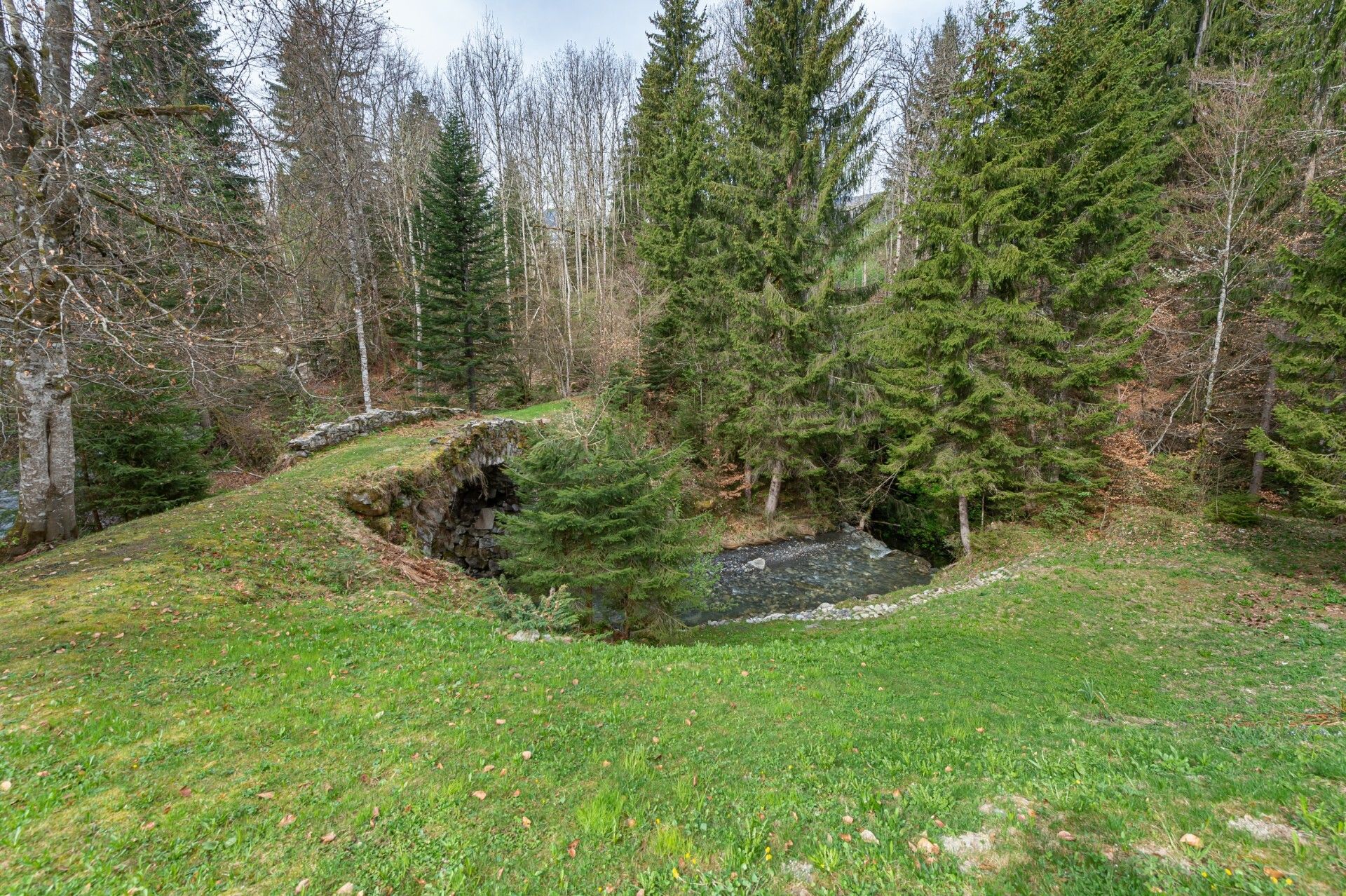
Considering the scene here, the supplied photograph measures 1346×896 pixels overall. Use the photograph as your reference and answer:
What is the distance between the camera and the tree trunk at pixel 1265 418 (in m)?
13.4

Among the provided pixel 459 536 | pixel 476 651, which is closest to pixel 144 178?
pixel 476 651

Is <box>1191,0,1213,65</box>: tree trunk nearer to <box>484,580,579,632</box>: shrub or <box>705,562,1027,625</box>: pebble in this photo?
<box>705,562,1027,625</box>: pebble

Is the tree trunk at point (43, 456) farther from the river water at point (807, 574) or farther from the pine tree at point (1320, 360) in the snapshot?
the pine tree at point (1320, 360)

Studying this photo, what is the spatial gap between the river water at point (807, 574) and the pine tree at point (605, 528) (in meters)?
3.51

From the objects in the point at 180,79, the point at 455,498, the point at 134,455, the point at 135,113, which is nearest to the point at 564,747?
the point at 180,79

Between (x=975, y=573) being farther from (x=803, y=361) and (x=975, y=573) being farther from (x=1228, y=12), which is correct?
(x=1228, y=12)

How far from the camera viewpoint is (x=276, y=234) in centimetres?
677

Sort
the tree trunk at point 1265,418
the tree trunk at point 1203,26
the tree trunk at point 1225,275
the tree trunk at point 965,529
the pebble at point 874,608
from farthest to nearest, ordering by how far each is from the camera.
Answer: the tree trunk at point 1203,26 < the tree trunk at point 965,529 < the tree trunk at point 1265,418 < the tree trunk at point 1225,275 < the pebble at point 874,608

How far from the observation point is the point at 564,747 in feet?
13.8

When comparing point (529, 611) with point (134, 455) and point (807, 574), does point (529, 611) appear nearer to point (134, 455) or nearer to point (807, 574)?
point (807, 574)

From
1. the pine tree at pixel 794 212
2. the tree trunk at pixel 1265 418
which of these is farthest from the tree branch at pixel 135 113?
the tree trunk at pixel 1265 418

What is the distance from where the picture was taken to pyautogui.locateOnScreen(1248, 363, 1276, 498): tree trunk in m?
13.4

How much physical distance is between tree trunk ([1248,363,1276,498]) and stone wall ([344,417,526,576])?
19.5 m

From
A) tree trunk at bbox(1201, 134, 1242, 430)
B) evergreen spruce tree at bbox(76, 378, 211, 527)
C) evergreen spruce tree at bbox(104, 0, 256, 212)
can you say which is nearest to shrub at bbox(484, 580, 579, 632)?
evergreen spruce tree at bbox(104, 0, 256, 212)
